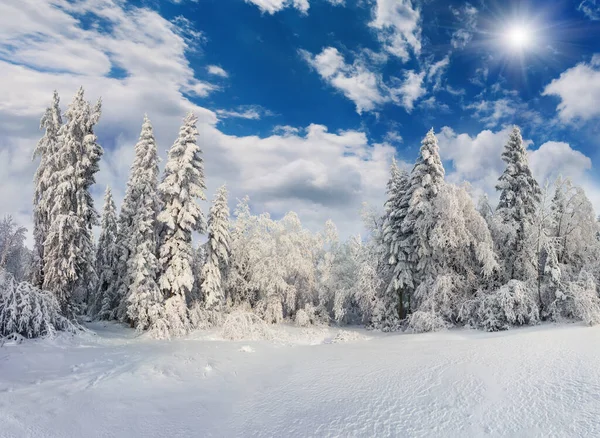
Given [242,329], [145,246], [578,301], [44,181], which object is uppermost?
[44,181]

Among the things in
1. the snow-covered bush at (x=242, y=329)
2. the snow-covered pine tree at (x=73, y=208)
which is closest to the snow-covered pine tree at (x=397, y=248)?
the snow-covered bush at (x=242, y=329)

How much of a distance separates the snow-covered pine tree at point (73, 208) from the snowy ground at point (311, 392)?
19.7 ft

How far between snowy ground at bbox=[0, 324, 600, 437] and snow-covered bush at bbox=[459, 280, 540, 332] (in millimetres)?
6579

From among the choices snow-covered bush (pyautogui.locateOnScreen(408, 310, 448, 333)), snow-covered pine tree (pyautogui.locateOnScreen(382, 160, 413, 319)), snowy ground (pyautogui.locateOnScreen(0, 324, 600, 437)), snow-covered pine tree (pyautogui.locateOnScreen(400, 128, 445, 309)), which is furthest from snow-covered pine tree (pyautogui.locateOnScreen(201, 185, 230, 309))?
snow-covered bush (pyautogui.locateOnScreen(408, 310, 448, 333))

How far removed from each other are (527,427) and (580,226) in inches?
820

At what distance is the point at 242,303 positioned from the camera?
31094mm

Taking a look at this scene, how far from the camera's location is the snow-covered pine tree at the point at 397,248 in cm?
2681

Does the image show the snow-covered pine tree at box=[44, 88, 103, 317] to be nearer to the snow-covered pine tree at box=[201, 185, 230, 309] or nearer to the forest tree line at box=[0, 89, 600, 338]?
the forest tree line at box=[0, 89, 600, 338]

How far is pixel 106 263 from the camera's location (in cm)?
2875

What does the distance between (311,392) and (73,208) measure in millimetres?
17400

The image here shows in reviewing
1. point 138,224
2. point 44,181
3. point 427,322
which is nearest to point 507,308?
point 427,322

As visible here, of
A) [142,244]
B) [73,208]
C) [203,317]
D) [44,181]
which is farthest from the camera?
[203,317]

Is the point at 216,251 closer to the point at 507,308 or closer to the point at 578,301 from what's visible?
the point at 507,308

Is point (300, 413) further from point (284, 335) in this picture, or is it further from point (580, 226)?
point (580, 226)
